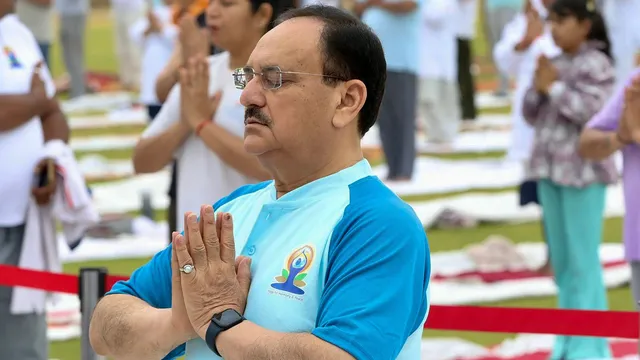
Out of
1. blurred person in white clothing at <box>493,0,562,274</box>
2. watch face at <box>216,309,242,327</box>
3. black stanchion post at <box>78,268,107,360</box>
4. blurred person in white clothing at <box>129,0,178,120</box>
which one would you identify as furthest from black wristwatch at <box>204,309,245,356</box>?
blurred person in white clothing at <box>129,0,178,120</box>

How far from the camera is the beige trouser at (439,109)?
1436cm

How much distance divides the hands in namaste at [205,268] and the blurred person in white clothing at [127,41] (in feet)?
54.9

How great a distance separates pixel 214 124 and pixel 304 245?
7.44ft

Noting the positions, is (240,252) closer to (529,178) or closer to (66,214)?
(66,214)

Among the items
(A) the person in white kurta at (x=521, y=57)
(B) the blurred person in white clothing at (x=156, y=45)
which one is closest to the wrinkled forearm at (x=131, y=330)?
(A) the person in white kurta at (x=521, y=57)

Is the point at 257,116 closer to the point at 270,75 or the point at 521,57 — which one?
the point at 270,75

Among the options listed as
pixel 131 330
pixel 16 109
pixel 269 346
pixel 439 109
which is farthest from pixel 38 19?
pixel 269 346

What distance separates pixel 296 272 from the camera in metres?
2.54

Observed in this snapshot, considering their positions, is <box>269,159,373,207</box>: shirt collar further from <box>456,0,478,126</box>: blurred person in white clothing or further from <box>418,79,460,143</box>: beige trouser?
<box>456,0,478,126</box>: blurred person in white clothing

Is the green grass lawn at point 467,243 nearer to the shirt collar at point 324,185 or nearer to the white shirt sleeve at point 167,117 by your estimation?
the white shirt sleeve at point 167,117

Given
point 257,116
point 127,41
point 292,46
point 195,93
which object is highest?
point 292,46

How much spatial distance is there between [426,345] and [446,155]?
7360 mm

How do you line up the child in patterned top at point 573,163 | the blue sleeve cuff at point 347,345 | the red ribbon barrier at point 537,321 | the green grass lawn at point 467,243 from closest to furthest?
the blue sleeve cuff at point 347,345 < the red ribbon barrier at point 537,321 < the child in patterned top at point 573,163 < the green grass lawn at point 467,243

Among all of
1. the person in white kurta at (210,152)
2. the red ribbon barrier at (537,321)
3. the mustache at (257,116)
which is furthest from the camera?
the person in white kurta at (210,152)
